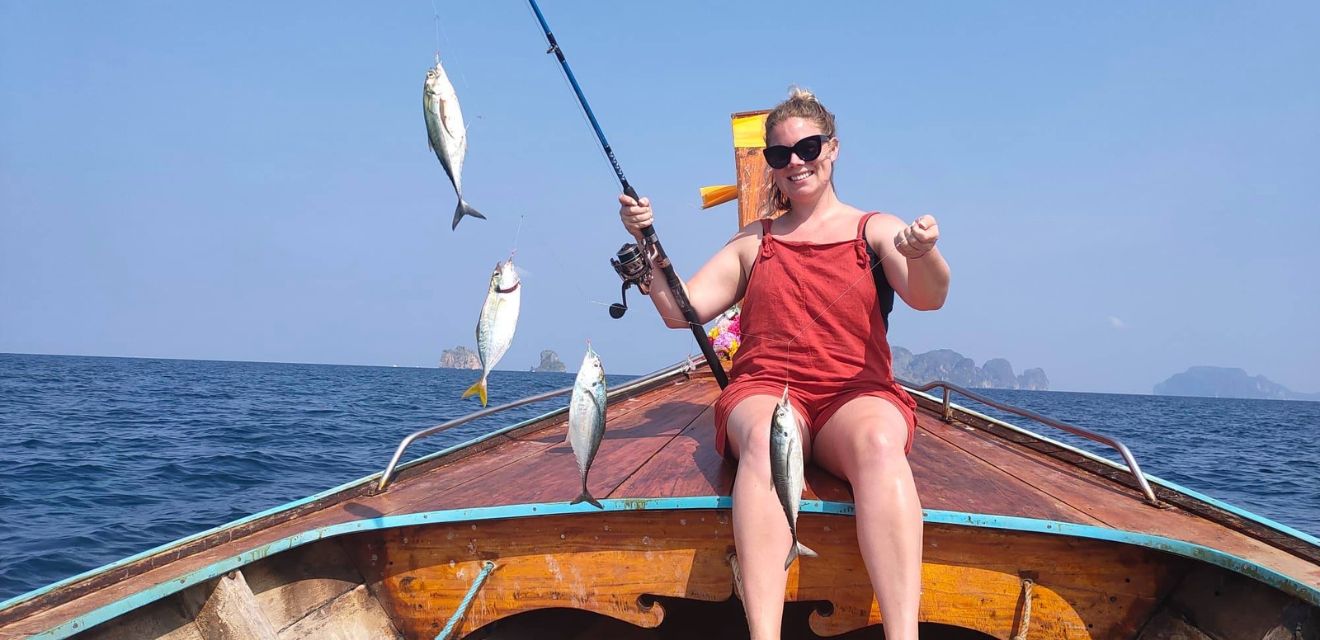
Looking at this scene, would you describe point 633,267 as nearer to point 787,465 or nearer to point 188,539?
point 787,465

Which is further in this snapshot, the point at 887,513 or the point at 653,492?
the point at 653,492

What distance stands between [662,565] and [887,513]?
0.95m

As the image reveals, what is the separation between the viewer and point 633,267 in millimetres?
3297

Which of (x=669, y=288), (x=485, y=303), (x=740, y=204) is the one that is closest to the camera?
(x=485, y=303)

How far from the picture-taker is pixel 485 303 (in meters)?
2.44

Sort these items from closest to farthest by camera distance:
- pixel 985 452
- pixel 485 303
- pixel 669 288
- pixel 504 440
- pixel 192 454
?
pixel 485 303 < pixel 669 288 < pixel 985 452 < pixel 504 440 < pixel 192 454

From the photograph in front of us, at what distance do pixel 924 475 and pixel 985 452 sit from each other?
1078 mm

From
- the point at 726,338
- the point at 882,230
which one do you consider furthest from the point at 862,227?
the point at 726,338

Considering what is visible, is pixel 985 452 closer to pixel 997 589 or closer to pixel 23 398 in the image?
pixel 997 589

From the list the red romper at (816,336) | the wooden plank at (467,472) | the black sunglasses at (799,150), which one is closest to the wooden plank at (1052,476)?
the red romper at (816,336)

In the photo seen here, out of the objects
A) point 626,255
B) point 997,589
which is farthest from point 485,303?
point 997,589

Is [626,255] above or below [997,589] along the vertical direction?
above

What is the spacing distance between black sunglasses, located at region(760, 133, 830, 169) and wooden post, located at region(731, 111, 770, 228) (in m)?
4.47

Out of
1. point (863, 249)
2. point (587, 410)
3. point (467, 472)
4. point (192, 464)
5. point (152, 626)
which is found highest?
point (863, 249)
